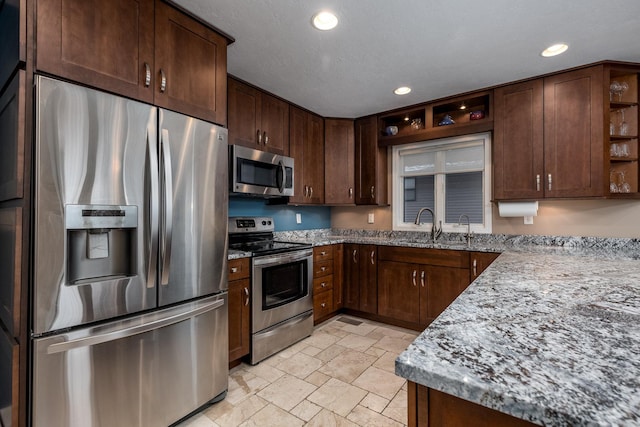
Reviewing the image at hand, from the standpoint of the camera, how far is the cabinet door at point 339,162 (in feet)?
12.1

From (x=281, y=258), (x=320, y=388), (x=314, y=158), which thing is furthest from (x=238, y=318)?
(x=314, y=158)

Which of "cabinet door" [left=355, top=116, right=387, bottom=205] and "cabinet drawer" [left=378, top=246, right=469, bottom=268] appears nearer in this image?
"cabinet drawer" [left=378, top=246, right=469, bottom=268]

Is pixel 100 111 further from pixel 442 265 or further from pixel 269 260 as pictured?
pixel 442 265

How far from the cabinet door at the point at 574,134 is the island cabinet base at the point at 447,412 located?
2.74 m

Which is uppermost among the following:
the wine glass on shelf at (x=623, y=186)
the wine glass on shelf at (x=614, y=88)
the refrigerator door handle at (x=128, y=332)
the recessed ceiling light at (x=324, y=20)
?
the recessed ceiling light at (x=324, y=20)

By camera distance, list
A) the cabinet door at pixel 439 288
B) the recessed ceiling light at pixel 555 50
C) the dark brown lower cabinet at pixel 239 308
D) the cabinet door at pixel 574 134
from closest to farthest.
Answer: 1. the recessed ceiling light at pixel 555 50
2. the dark brown lower cabinet at pixel 239 308
3. the cabinet door at pixel 574 134
4. the cabinet door at pixel 439 288

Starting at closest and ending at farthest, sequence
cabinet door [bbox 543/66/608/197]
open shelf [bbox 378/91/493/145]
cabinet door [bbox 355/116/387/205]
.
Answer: cabinet door [bbox 543/66/608/197]
open shelf [bbox 378/91/493/145]
cabinet door [bbox 355/116/387/205]

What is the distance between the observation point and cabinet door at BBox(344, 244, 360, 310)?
135 inches

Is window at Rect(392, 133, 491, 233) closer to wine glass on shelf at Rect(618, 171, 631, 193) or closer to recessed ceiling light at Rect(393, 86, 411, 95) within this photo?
recessed ceiling light at Rect(393, 86, 411, 95)

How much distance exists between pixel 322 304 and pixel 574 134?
2.75 metres

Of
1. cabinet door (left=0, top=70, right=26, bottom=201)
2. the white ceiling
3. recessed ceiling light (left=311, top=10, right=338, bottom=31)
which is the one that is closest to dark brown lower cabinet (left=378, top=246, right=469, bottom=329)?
the white ceiling

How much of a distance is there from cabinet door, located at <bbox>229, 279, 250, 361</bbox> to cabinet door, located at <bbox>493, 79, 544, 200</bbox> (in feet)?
8.15

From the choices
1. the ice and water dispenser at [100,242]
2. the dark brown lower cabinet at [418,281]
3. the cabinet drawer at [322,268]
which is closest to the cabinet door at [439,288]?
the dark brown lower cabinet at [418,281]

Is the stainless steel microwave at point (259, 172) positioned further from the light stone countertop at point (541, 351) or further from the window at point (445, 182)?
the light stone countertop at point (541, 351)
